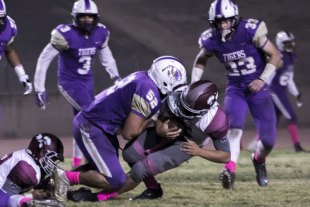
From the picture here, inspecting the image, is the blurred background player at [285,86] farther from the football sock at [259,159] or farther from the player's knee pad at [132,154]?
the player's knee pad at [132,154]

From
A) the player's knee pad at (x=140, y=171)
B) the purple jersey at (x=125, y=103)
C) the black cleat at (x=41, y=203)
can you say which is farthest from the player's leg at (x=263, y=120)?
the black cleat at (x=41, y=203)

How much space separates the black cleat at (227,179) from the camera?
26.6 feet

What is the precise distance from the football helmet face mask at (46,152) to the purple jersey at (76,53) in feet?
9.20

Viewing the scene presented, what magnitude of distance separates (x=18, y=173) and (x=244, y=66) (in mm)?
2924

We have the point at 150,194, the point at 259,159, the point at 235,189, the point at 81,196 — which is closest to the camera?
the point at 81,196

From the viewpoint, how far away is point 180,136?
7207 mm

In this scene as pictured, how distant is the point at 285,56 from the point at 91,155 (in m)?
5.14

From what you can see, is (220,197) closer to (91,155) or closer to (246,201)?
(246,201)

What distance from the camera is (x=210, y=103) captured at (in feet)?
23.0

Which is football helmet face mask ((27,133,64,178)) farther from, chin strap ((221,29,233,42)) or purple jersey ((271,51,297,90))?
purple jersey ((271,51,297,90))

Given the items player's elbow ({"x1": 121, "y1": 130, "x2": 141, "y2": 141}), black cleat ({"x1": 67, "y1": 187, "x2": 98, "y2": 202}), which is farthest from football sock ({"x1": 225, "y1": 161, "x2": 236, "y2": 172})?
player's elbow ({"x1": 121, "y1": 130, "x2": 141, "y2": 141})

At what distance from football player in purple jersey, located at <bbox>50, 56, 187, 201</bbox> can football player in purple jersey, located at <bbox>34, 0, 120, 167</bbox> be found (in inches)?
80.8

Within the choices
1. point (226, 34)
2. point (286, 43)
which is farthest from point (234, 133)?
point (286, 43)

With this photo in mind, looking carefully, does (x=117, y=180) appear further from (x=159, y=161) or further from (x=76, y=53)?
(x=76, y=53)
